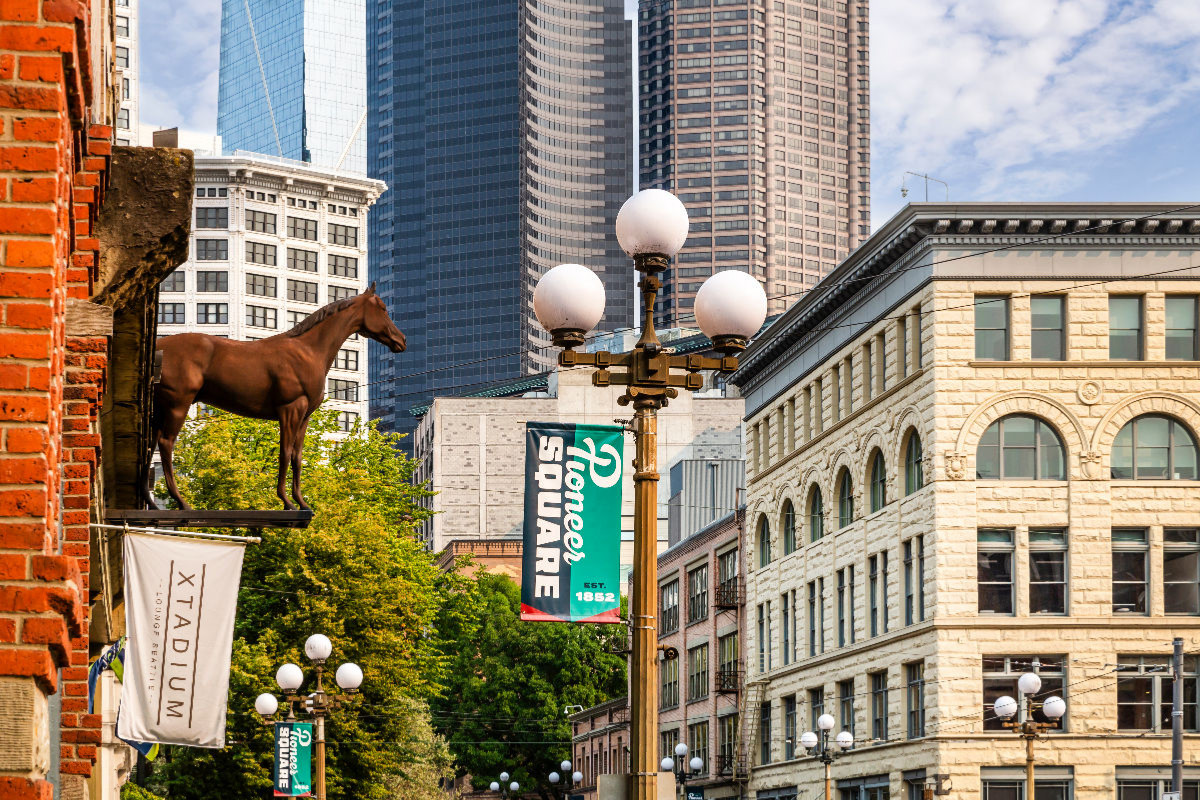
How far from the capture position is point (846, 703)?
62125mm

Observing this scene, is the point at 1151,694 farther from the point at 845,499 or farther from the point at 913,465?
the point at 845,499

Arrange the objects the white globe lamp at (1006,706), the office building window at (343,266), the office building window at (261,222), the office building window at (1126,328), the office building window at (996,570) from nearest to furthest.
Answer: the white globe lamp at (1006,706)
the office building window at (996,570)
the office building window at (1126,328)
the office building window at (261,222)
the office building window at (343,266)

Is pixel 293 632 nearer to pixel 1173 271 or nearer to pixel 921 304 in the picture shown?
pixel 921 304

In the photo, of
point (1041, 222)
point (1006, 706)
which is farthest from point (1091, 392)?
point (1006, 706)

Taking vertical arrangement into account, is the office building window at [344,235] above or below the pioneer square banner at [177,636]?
above

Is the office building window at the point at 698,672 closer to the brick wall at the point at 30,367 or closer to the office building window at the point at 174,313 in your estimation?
the brick wall at the point at 30,367

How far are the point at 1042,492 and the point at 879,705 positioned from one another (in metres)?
9.80

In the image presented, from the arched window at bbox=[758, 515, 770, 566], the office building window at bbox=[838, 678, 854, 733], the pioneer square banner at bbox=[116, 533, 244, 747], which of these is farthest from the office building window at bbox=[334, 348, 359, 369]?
the pioneer square banner at bbox=[116, 533, 244, 747]

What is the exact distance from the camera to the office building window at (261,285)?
166000 mm

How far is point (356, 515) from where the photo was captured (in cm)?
4981

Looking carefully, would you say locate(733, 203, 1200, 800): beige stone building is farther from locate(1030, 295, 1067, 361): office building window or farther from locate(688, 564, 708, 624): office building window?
locate(688, 564, 708, 624): office building window

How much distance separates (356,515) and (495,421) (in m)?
99.6

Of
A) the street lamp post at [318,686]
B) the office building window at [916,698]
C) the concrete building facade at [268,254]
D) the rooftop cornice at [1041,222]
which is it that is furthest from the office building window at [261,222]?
the street lamp post at [318,686]

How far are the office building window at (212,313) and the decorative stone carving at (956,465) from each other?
120 m
